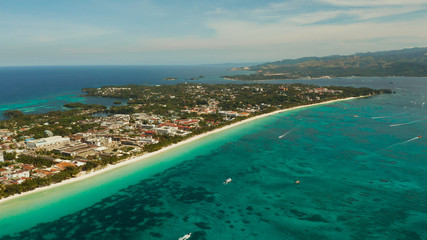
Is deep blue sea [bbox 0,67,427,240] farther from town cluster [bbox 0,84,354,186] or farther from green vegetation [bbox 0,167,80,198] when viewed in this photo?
town cluster [bbox 0,84,354,186]

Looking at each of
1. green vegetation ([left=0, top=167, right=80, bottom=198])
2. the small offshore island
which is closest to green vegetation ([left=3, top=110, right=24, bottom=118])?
the small offshore island

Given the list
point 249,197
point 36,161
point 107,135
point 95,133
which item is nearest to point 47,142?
point 36,161

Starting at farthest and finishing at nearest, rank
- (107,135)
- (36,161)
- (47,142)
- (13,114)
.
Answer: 1. (13,114)
2. (107,135)
3. (47,142)
4. (36,161)

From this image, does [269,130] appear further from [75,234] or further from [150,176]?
[75,234]

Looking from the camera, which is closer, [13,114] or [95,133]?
[95,133]

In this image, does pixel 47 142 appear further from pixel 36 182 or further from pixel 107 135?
pixel 36 182

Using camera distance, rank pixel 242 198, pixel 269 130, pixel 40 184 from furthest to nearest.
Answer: pixel 269 130
pixel 40 184
pixel 242 198

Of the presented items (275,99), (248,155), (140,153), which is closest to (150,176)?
(140,153)
